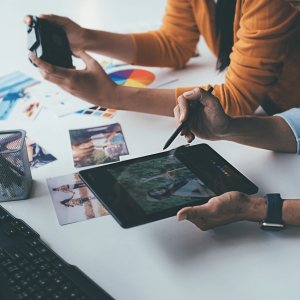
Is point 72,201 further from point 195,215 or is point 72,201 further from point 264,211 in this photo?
point 264,211

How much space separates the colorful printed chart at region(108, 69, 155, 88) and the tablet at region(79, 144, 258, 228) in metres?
0.45

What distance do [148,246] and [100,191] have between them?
130 mm

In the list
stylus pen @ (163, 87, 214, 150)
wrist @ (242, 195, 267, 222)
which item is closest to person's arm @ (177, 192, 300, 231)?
wrist @ (242, 195, 267, 222)

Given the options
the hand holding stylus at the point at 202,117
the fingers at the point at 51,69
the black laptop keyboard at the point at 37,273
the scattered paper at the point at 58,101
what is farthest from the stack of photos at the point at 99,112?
the black laptop keyboard at the point at 37,273

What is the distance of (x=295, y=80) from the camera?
97cm

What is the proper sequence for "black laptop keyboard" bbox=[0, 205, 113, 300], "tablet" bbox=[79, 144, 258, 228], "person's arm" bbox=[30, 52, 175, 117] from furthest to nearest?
"person's arm" bbox=[30, 52, 175, 117] < "tablet" bbox=[79, 144, 258, 228] < "black laptop keyboard" bbox=[0, 205, 113, 300]

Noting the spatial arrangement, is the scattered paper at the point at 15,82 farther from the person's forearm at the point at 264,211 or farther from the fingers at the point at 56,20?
the person's forearm at the point at 264,211

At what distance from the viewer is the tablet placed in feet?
1.89

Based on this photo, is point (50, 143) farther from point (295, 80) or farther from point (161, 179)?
point (295, 80)

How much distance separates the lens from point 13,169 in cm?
65

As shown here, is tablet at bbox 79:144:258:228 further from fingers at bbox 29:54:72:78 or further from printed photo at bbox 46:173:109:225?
fingers at bbox 29:54:72:78

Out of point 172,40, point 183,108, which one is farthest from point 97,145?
point 172,40

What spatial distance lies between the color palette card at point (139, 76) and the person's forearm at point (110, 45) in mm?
42

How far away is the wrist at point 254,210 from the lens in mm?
609
